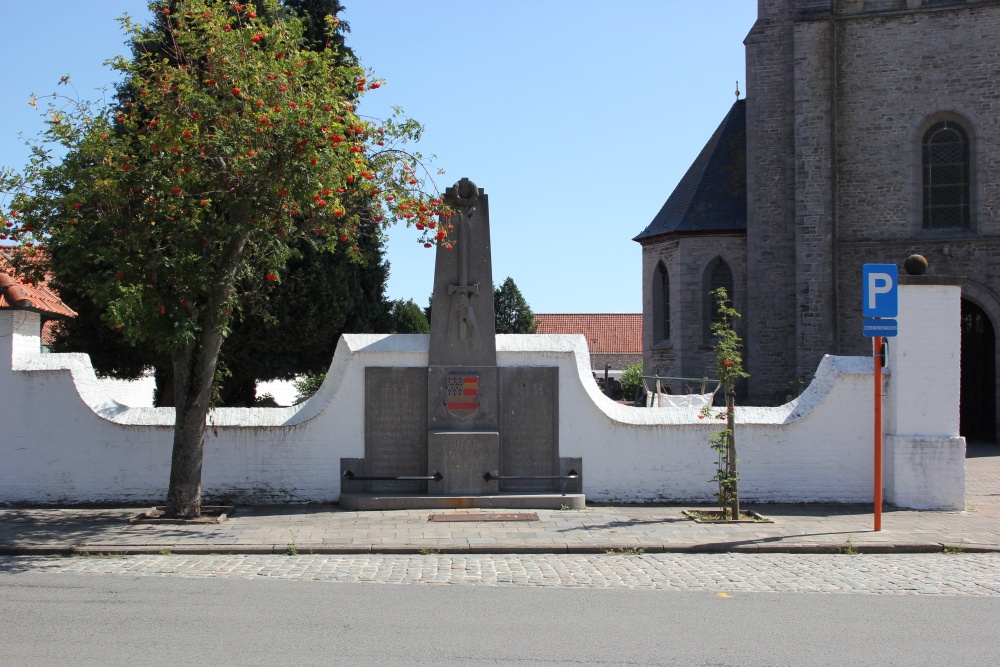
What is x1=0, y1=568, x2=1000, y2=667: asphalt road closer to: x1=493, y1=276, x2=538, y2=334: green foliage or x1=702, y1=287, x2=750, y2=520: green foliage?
x1=702, y1=287, x2=750, y2=520: green foliage

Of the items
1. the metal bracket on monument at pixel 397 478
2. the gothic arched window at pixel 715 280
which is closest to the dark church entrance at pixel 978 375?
the gothic arched window at pixel 715 280

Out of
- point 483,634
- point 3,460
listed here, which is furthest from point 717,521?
point 3,460

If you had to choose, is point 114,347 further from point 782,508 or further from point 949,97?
point 949,97

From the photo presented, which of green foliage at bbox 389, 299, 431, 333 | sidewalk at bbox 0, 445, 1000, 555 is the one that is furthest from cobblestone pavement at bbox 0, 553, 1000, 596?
green foliage at bbox 389, 299, 431, 333

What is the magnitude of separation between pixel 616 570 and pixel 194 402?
5.24 metres

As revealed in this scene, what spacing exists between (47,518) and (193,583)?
425 centimetres

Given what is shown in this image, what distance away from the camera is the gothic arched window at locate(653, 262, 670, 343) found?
97.2 ft

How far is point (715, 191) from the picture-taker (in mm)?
28078

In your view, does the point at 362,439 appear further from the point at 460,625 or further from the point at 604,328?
the point at 604,328

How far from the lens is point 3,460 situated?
12602 mm

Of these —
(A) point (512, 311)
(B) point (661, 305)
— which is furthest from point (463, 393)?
(A) point (512, 311)

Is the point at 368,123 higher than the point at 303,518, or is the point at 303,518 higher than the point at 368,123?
the point at 368,123

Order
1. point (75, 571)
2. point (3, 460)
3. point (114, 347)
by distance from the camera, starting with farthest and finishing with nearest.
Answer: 1. point (114, 347)
2. point (3, 460)
3. point (75, 571)

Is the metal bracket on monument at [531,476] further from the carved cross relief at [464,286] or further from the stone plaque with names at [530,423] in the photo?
the carved cross relief at [464,286]
